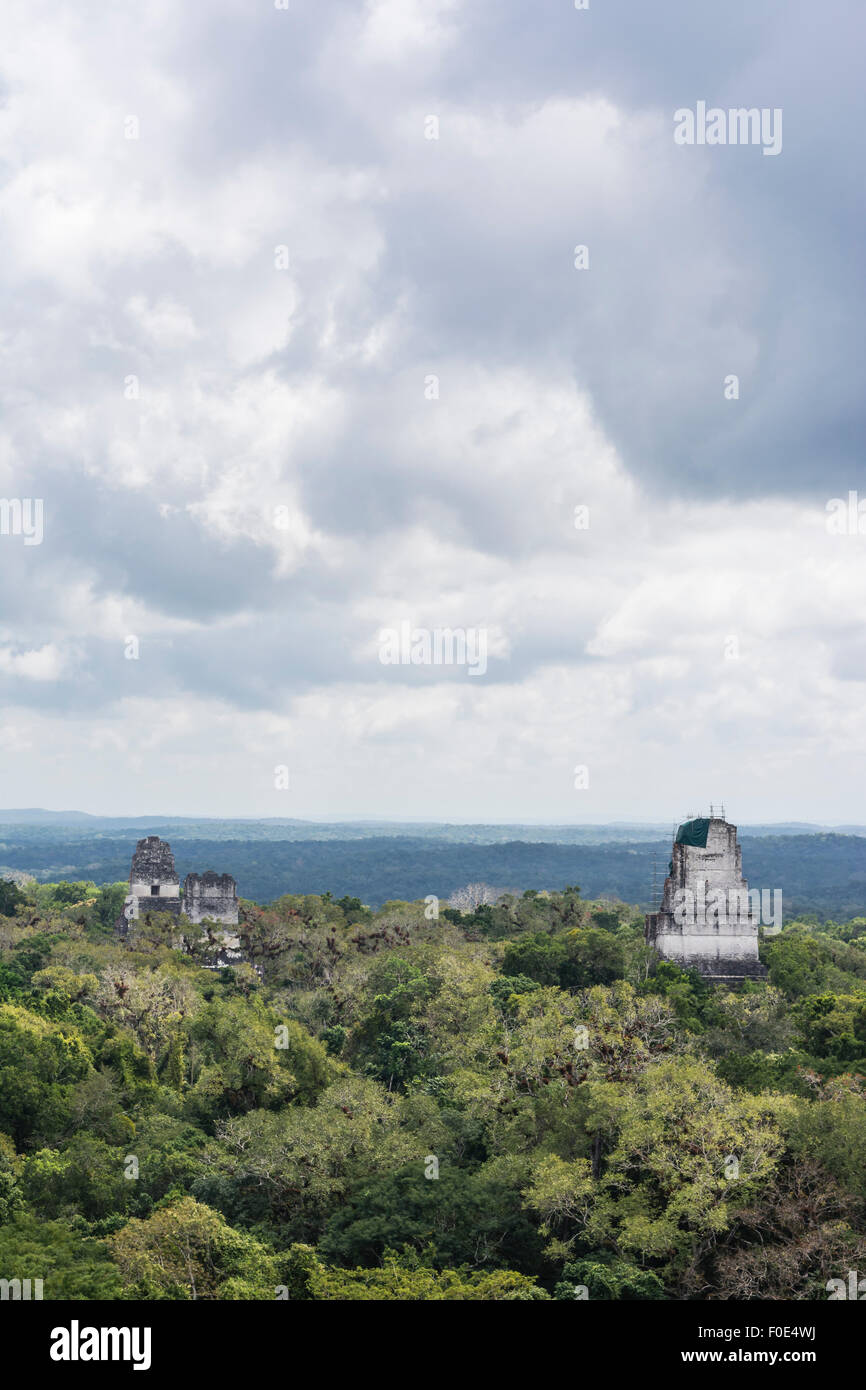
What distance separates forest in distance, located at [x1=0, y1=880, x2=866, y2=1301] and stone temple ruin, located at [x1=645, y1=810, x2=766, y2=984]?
167 cm

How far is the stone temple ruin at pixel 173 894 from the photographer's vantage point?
8744cm

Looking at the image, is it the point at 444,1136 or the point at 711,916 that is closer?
the point at 444,1136

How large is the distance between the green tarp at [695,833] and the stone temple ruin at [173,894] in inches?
1460

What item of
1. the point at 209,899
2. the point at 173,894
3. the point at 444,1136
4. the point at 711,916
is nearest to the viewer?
the point at 444,1136

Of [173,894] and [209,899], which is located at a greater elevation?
[173,894]

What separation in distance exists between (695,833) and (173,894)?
4282cm

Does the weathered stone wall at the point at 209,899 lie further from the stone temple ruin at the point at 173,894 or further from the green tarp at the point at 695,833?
the green tarp at the point at 695,833

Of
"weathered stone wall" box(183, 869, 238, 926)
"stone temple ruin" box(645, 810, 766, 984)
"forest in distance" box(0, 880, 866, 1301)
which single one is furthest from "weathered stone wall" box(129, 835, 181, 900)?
"stone temple ruin" box(645, 810, 766, 984)

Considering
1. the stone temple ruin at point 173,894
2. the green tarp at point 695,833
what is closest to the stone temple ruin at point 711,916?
the green tarp at point 695,833

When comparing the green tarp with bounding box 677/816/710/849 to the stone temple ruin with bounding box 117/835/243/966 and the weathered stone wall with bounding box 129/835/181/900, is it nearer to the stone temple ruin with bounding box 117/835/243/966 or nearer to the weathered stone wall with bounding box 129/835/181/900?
the stone temple ruin with bounding box 117/835/243/966

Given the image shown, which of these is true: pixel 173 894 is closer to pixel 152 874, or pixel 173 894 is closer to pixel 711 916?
pixel 152 874

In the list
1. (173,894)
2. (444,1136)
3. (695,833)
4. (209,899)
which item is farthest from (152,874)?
(444,1136)

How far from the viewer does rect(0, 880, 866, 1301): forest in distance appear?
29875 millimetres

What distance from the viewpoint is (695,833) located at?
206ft
